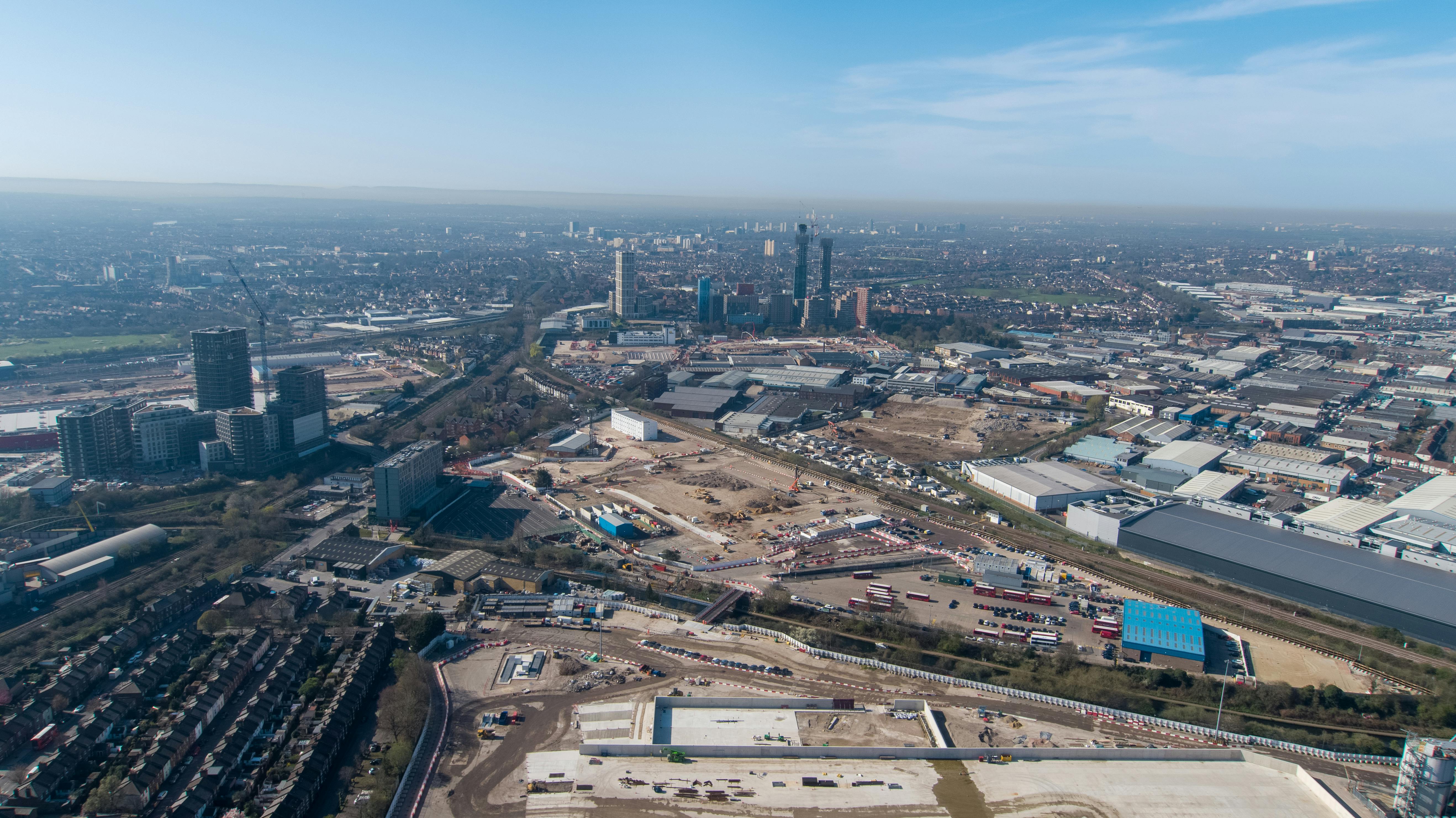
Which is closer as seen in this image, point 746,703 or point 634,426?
point 746,703

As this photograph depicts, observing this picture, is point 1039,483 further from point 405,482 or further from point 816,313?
point 816,313

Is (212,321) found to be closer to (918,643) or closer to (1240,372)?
(918,643)

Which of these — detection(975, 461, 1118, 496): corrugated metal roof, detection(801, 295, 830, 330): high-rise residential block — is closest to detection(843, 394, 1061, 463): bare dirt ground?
detection(975, 461, 1118, 496): corrugated metal roof

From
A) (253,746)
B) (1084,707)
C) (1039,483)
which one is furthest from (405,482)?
(1039,483)

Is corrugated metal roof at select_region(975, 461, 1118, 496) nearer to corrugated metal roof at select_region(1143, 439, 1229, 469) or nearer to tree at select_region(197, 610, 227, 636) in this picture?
corrugated metal roof at select_region(1143, 439, 1229, 469)

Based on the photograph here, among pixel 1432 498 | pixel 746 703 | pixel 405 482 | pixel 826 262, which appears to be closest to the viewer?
pixel 746 703

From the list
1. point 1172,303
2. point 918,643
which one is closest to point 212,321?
point 918,643

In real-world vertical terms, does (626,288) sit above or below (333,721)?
above
